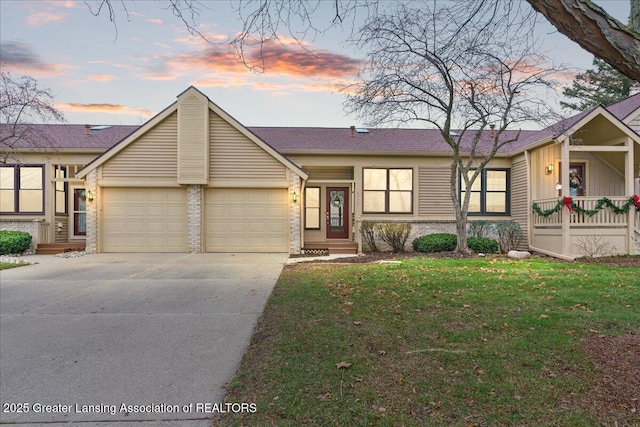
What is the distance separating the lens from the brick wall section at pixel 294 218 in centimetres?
1341

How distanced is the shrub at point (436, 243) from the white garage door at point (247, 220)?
4.89 metres

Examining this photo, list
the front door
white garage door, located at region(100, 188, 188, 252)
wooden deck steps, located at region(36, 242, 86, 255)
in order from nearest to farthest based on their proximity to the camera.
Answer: white garage door, located at region(100, 188, 188, 252)
wooden deck steps, located at region(36, 242, 86, 255)
the front door

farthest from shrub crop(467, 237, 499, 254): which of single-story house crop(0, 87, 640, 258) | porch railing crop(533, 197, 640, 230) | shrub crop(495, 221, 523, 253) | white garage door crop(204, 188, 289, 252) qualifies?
white garage door crop(204, 188, 289, 252)

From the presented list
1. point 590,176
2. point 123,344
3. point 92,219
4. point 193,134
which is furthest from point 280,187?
point 590,176

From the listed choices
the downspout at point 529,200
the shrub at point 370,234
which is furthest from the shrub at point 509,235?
the shrub at point 370,234

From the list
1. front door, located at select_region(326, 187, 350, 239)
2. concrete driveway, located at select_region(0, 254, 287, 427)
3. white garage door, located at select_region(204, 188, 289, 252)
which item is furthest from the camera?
front door, located at select_region(326, 187, 350, 239)

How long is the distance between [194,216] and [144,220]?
1.94m

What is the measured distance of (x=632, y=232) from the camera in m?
11.9

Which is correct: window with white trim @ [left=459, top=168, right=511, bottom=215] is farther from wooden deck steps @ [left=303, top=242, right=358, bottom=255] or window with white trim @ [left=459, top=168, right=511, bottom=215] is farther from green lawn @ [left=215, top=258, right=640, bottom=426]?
green lawn @ [left=215, top=258, right=640, bottom=426]

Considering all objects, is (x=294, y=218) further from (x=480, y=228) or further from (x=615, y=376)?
(x=615, y=376)

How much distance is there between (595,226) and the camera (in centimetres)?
1191

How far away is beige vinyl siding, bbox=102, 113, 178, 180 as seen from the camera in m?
13.4

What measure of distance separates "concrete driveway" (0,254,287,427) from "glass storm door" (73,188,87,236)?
7162mm

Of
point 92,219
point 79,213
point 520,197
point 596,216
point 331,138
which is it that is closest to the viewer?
point 596,216
